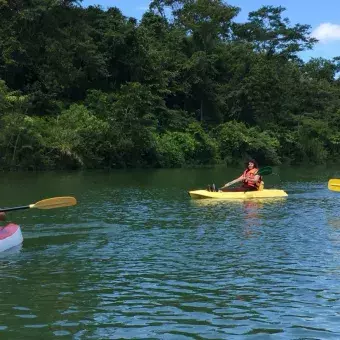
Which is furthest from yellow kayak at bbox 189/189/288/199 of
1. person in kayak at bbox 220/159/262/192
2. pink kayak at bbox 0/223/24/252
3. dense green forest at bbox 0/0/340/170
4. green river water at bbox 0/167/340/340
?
dense green forest at bbox 0/0/340/170

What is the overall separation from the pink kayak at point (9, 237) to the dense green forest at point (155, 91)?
21.5 metres

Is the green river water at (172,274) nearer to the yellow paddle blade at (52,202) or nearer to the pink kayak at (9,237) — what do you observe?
the pink kayak at (9,237)

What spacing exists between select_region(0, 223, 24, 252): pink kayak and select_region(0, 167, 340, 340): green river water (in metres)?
0.16

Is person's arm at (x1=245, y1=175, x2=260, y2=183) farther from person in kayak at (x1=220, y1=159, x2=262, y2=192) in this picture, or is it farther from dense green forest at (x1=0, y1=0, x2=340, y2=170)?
dense green forest at (x1=0, y1=0, x2=340, y2=170)

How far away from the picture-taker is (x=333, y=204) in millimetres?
16906

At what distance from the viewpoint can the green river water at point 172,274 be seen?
Answer: 5.63 m

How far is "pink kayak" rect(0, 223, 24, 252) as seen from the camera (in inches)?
364

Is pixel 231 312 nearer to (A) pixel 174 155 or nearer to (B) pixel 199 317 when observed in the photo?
(B) pixel 199 317

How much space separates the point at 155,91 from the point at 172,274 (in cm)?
3606

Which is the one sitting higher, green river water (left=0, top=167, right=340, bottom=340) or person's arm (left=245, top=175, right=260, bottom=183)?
person's arm (left=245, top=175, right=260, bottom=183)

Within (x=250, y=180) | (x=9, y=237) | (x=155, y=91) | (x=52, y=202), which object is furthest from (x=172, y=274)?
(x=155, y=91)

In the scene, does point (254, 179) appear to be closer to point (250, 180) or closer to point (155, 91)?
point (250, 180)

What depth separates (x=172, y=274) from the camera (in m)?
7.84

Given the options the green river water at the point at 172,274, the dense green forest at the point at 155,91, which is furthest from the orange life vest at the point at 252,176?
the dense green forest at the point at 155,91
